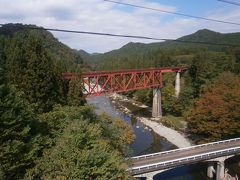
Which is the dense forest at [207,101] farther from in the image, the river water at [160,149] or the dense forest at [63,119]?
the river water at [160,149]

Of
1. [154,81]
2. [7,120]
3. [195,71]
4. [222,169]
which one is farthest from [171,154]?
[195,71]

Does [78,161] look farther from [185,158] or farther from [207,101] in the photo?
[207,101]

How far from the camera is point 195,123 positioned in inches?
1715

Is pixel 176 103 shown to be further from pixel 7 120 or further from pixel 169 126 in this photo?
pixel 7 120

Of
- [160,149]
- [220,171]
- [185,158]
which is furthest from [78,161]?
[160,149]

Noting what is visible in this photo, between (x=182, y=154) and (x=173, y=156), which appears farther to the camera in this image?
(x=182, y=154)

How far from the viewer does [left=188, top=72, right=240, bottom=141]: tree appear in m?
39.2

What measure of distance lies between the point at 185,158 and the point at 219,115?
439 inches

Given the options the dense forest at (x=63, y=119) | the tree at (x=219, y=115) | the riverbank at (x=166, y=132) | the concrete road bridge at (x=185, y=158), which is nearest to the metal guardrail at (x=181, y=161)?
the concrete road bridge at (x=185, y=158)

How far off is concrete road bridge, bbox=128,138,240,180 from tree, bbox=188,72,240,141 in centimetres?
296

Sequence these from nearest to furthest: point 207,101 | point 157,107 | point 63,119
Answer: point 63,119 < point 207,101 < point 157,107

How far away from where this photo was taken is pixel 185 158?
3134 cm

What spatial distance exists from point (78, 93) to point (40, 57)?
6340 millimetres

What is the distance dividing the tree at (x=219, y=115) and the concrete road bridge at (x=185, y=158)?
296 cm
